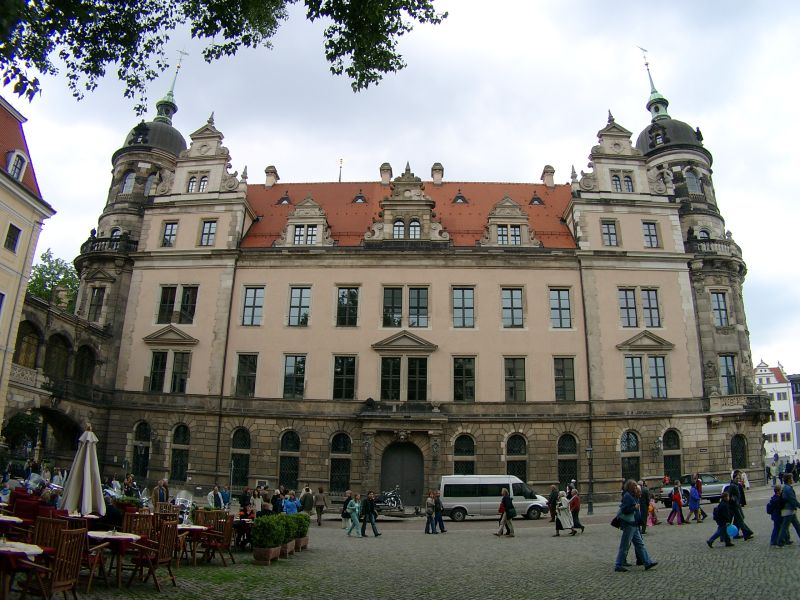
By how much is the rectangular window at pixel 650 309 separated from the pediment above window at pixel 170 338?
2755 cm

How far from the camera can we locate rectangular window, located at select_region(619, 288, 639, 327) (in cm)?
3516

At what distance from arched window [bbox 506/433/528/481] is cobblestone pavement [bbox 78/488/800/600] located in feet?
44.5

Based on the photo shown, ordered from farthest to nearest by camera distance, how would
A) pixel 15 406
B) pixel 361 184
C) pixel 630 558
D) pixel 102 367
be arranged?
pixel 361 184 < pixel 102 367 < pixel 15 406 < pixel 630 558

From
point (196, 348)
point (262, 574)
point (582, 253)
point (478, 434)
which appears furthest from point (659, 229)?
point (262, 574)

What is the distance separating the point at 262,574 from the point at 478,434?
2216cm

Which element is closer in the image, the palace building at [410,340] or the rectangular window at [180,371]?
the palace building at [410,340]

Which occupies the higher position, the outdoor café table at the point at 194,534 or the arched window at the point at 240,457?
the arched window at the point at 240,457

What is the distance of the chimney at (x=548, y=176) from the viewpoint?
4388 centimetres

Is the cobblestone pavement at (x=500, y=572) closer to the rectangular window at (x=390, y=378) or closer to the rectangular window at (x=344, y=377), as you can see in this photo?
the rectangular window at (x=390, y=378)

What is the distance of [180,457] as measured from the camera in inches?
1326

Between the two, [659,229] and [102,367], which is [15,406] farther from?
[659,229]

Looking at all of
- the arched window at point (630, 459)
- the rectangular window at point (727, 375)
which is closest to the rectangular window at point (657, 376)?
the arched window at point (630, 459)

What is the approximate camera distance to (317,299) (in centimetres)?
3566

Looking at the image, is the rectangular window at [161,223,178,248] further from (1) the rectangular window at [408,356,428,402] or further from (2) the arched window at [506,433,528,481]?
(2) the arched window at [506,433,528,481]
